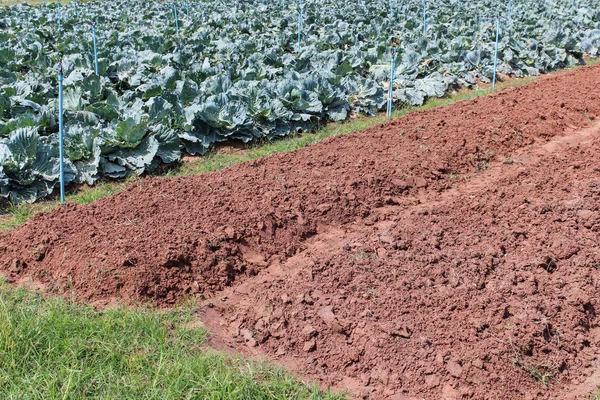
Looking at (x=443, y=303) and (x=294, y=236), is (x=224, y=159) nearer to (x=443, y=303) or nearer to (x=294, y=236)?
(x=294, y=236)

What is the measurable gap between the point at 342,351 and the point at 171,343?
1.13 m

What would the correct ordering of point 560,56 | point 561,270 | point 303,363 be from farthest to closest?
point 560,56 → point 561,270 → point 303,363

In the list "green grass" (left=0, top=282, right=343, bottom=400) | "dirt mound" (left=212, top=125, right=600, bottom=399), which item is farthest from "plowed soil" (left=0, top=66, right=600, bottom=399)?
"green grass" (left=0, top=282, right=343, bottom=400)

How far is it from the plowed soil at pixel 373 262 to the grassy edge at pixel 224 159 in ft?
1.94

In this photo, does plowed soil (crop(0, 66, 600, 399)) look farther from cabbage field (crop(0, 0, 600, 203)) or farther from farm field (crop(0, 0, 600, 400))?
cabbage field (crop(0, 0, 600, 203))

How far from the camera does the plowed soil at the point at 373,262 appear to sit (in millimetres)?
4172

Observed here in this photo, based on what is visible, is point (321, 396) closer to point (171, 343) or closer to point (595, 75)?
point (171, 343)

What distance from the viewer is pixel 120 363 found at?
157 inches

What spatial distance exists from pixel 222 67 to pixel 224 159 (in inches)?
Answer: 115

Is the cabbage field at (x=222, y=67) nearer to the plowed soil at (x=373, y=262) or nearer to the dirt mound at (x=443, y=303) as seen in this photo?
the plowed soil at (x=373, y=262)

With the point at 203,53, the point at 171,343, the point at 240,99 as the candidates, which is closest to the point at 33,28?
the point at 203,53

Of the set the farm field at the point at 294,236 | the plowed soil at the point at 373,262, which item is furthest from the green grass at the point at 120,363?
the plowed soil at the point at 373,262

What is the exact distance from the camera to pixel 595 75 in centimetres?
1179

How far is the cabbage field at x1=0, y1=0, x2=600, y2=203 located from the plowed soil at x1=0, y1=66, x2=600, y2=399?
1.12m
